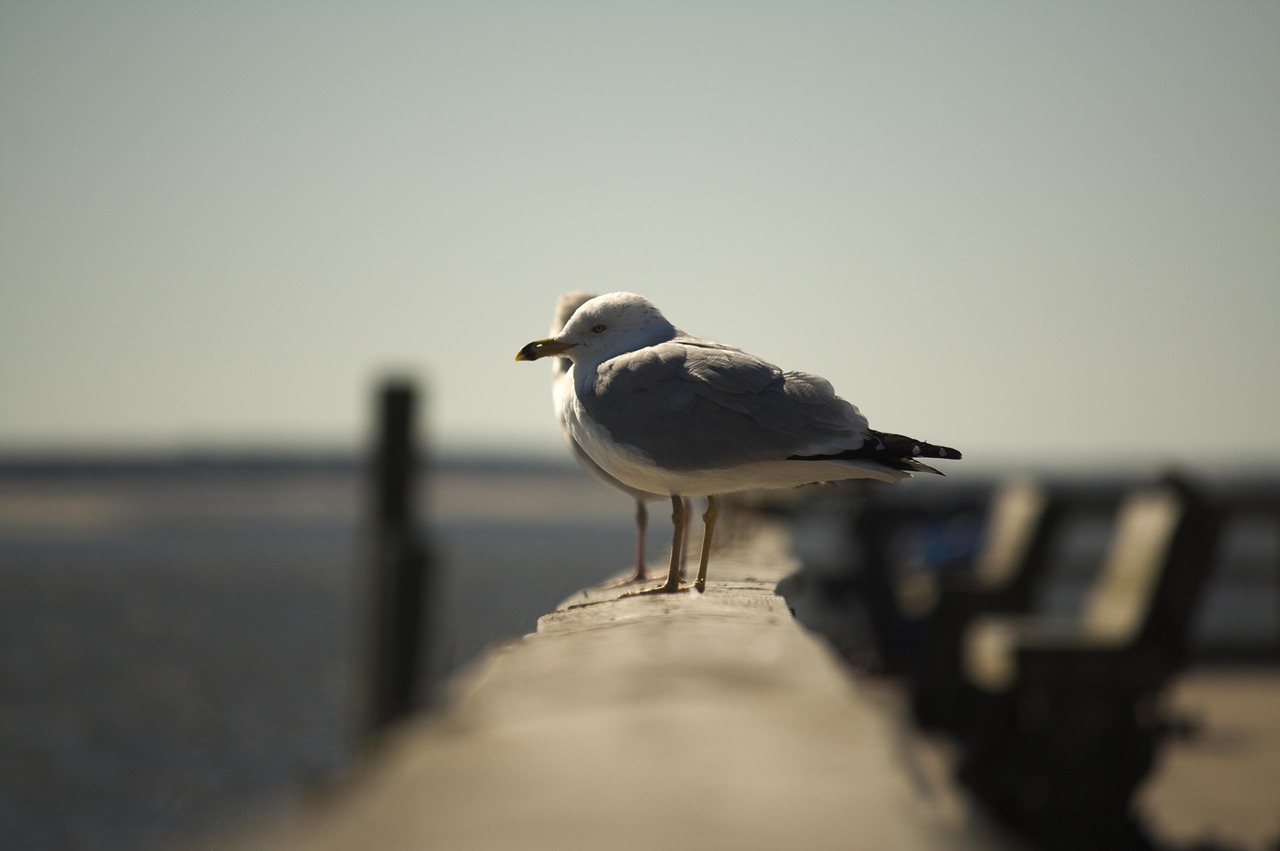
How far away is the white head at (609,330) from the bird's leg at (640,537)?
1039 mm

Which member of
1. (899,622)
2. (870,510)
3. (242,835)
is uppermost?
(870,510)

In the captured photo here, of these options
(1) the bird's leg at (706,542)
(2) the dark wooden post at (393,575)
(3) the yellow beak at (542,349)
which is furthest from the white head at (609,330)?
(2) the dark wooden post at (393,575)

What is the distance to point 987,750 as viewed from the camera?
724cm

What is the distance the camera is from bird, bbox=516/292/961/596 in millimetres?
Answer: 4672

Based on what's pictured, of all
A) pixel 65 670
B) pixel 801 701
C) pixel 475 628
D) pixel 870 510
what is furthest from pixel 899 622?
pixel 65 670

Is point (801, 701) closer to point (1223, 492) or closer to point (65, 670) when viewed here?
point (1223, 492)

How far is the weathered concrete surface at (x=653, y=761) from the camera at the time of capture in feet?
5.60

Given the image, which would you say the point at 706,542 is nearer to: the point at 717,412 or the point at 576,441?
the point at 717,412

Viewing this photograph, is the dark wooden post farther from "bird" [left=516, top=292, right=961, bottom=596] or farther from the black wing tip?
the black wing tip

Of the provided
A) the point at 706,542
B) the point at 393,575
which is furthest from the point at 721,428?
the point at 393,575

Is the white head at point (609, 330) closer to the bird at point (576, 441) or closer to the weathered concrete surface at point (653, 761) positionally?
the bird at point (576, 441)

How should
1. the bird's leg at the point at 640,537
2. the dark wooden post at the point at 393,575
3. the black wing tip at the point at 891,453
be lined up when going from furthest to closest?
the dark wooden post at the point at 393,575, the bird's leg at the point at 640,537, the black wing tip at the point at 891,453

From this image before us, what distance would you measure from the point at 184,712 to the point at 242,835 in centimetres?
778

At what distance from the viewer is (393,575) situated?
39.5ft
